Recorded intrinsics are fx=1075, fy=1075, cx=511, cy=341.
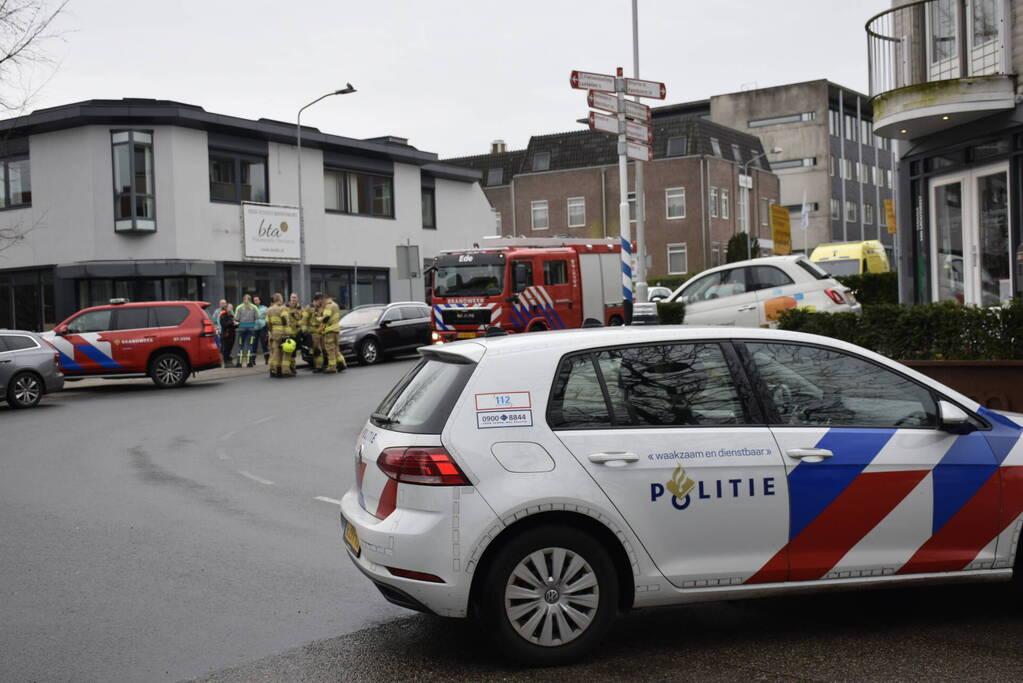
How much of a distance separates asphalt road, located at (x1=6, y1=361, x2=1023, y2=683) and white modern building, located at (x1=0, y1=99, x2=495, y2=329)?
22891 millimetres

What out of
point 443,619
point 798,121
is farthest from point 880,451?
point 798,121

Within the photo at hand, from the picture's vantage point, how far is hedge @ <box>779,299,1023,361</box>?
10.9 meters

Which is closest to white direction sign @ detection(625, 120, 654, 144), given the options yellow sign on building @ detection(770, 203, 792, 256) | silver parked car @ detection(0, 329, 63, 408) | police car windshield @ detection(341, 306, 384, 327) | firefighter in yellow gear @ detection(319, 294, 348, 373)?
firefighter in yellow gear @ detection(319, 294, 348, 373)

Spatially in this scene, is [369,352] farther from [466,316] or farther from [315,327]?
[466,316]

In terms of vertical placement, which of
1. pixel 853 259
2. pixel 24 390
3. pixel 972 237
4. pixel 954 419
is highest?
pixel 853 259

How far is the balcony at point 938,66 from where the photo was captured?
593 inches

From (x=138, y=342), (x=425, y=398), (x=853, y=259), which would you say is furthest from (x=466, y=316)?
(x=425, y=398)

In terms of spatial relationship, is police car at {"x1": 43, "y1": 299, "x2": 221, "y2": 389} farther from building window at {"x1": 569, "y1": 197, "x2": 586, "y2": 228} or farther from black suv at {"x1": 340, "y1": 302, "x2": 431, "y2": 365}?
building window at {"x1": 569, "y1": 197, "x2": 586, "y2": 228}

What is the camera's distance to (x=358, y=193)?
41.0 m

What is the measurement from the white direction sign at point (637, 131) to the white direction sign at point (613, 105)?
1.09 feet

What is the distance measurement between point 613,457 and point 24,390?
16945 mm

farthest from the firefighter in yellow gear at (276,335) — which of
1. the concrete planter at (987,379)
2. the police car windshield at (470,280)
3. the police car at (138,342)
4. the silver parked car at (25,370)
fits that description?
the concrete planter at (987,379)

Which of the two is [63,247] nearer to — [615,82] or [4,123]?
[4,123]

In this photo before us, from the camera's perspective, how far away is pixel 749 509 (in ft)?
16.6
